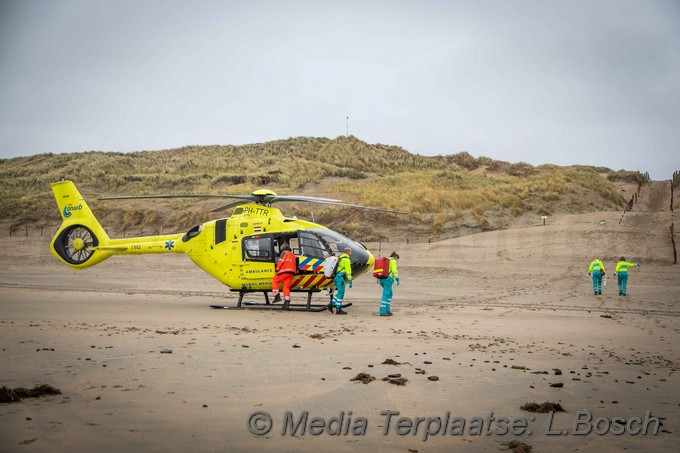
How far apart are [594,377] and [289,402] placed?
3925 mm

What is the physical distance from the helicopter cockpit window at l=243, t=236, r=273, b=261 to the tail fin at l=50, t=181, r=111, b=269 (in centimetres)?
431

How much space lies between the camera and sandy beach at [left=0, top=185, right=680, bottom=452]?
16.8ft

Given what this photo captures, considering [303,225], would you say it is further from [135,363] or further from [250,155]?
[250,155]

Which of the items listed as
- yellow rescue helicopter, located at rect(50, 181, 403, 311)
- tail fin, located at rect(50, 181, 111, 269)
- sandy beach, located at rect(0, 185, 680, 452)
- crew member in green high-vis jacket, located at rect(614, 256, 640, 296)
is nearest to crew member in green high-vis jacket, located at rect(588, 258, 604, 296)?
crew member in green high-vis jacket, located at rect(614, 256, 640, 296)

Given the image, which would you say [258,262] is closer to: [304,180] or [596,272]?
[596,272]

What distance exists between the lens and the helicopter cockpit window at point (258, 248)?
1524 cm

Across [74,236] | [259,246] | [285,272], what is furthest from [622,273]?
[74,236]

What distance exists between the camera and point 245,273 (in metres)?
15.3

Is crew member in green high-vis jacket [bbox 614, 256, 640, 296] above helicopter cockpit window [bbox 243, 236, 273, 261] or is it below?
below

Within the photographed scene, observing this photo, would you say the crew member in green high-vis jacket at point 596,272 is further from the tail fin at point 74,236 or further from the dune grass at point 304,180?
the dune grass at point 304,180

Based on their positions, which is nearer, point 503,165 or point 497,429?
point 497,429

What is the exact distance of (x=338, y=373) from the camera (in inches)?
292

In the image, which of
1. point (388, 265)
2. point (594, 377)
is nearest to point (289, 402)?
point (594, 377)

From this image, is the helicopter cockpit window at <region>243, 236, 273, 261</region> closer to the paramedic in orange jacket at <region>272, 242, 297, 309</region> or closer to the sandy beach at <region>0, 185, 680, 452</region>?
the paramedic in orange jacket at <region>272, 242, 297, 309</region>
